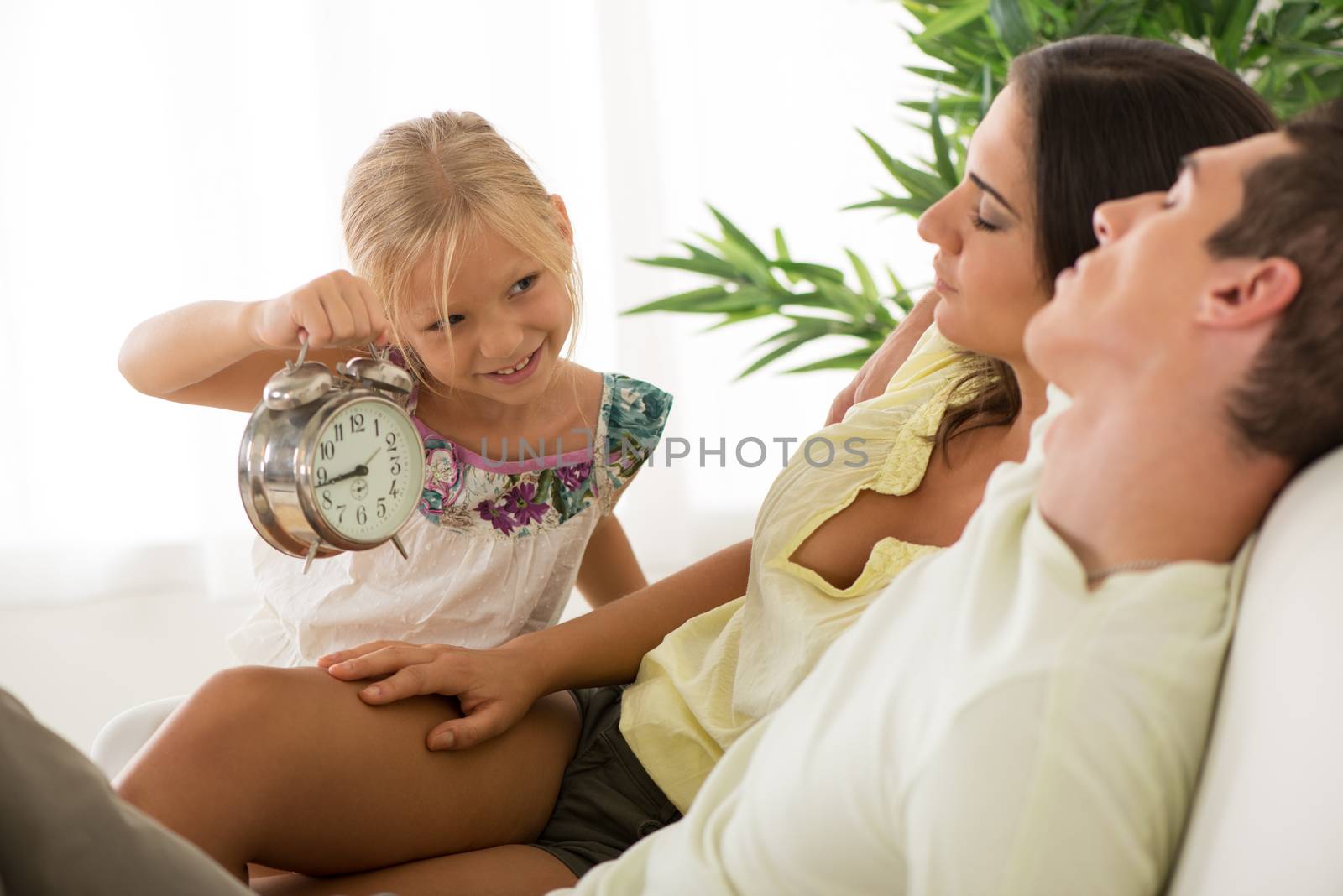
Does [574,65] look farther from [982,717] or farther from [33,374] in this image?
[982,717]

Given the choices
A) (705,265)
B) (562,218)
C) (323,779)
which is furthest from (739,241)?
(323,779)

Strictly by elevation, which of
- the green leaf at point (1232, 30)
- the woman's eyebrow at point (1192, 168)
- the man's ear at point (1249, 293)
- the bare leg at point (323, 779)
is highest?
the green leaf at point (1232, 30)

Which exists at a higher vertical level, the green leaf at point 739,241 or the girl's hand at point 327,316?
the girl's hand at point 327,316

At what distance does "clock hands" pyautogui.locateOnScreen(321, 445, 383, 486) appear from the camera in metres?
1.09

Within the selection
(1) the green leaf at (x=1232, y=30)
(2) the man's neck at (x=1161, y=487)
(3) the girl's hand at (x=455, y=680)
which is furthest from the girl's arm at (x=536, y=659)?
(1) the green leaf at (x=1232, y=30)

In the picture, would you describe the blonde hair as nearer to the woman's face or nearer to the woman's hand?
the woman's hand

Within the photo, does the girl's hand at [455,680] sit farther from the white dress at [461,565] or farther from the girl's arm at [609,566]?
the girl's arm at [609,566]

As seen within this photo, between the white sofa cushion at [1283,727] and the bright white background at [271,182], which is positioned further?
the bright white background at [271,182]

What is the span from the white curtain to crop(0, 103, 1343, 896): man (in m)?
2.08

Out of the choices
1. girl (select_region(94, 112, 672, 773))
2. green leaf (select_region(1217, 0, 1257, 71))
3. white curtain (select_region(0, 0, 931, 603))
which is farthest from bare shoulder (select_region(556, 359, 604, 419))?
white curtain (select_region(0, 0, 931, 603))

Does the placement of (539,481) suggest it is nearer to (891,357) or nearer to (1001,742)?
(891,357)

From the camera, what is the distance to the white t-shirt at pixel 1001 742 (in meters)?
0.64

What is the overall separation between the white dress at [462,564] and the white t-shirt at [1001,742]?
0.79 m

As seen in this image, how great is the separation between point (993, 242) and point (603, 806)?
0.66 meters
